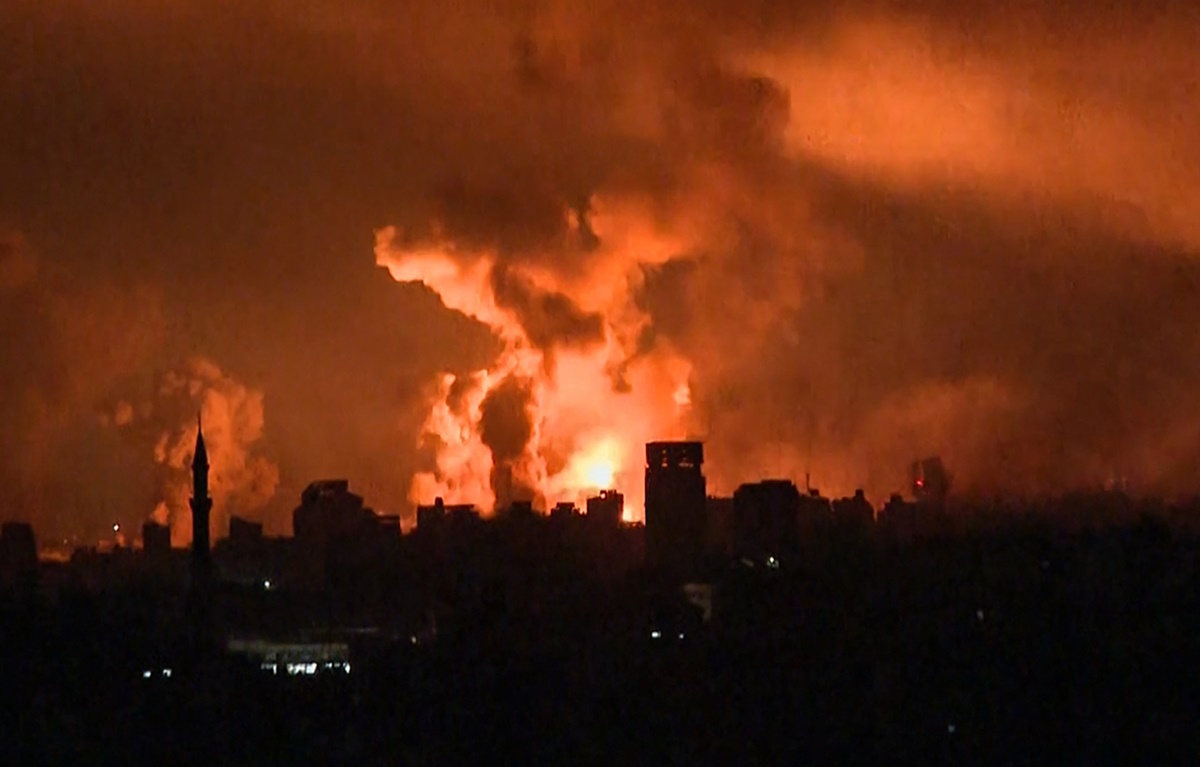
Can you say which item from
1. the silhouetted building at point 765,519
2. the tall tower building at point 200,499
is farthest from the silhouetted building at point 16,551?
the silhouetted building at point 765,519

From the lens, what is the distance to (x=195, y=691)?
51.0 metres

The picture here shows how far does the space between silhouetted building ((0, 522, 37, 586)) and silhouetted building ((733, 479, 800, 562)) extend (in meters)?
25.4

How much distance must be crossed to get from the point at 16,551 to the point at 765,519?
90.7 feet

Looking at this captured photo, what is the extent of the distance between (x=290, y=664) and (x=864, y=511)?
3014 centimetres

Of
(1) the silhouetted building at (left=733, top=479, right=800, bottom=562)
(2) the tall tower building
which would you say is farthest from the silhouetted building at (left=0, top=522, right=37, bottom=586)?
(1) the silhouetted building at (left=733, top=479, right=800, bottom=562)

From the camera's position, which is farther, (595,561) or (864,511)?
(864,511)

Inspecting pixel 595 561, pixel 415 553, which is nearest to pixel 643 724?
pixel 595 561

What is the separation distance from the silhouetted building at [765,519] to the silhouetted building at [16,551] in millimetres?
25378

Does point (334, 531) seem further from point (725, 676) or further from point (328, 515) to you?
point (725, 676)

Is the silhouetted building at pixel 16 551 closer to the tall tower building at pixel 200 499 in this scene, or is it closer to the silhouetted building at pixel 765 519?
the tall tower building at pixel 200 499

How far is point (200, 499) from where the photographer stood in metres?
80.5

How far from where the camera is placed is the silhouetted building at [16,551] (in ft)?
267

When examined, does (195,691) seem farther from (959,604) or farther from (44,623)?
(959,604)

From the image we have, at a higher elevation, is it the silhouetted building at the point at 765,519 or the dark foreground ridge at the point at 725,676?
the silhouetted building at the point at 765,519
